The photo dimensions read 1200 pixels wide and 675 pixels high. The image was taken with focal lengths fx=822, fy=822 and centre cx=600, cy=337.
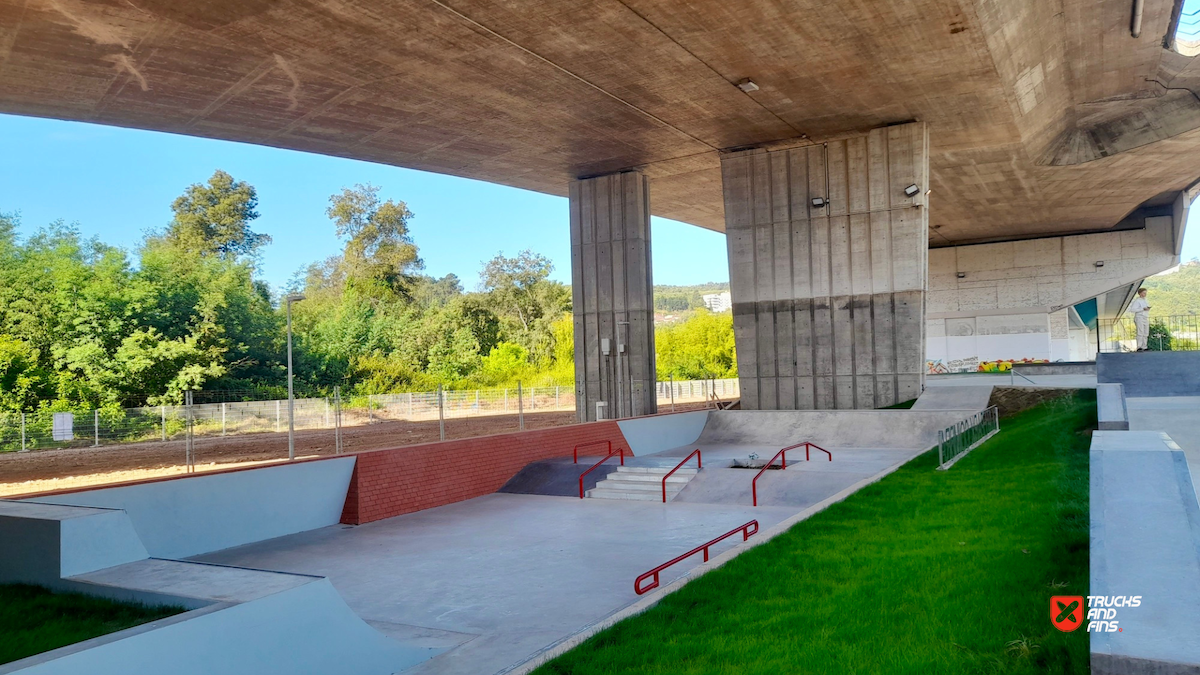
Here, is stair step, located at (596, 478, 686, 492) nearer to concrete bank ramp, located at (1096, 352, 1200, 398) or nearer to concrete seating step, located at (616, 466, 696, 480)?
concrete seating step, located at (616, 466, 696, 480)

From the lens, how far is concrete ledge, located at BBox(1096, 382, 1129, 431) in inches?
434

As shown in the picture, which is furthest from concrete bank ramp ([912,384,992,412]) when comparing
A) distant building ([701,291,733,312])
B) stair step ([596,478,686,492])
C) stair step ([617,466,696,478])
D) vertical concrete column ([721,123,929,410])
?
distant building ([701,291,733,312])

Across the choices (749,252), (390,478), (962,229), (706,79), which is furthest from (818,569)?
(962,229)

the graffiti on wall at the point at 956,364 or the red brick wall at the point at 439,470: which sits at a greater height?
the graffiti on wall at the point at 956,364

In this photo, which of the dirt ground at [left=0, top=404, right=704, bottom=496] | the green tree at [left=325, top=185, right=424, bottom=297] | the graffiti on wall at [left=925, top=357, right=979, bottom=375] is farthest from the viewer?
the green tree at [left=325, top=185, right=424, bottom=297]

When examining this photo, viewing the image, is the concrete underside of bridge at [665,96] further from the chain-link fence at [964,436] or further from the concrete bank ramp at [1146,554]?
the concrete bank ramp at [1146,554]

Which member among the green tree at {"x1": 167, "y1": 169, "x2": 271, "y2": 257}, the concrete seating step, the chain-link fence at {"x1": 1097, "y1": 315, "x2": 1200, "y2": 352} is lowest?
the concrete seating step

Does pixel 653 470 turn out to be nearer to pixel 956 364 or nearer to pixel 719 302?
pixel 956 364

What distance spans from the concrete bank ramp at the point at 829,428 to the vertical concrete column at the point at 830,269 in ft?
5.51

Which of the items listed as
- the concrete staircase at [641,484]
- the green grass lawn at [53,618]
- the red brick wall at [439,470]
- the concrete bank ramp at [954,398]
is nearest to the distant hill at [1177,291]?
the concrete bank ramp at [954,398]

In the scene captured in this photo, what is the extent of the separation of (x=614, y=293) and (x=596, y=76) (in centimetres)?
1031

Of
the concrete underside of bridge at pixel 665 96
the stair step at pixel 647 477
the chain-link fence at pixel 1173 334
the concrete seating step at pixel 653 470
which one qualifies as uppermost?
the concrete underside of bridge at pixel 665 96

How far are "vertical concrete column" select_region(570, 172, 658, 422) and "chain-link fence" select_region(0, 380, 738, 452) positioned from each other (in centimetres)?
181

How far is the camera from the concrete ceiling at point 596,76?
15.2 meters
